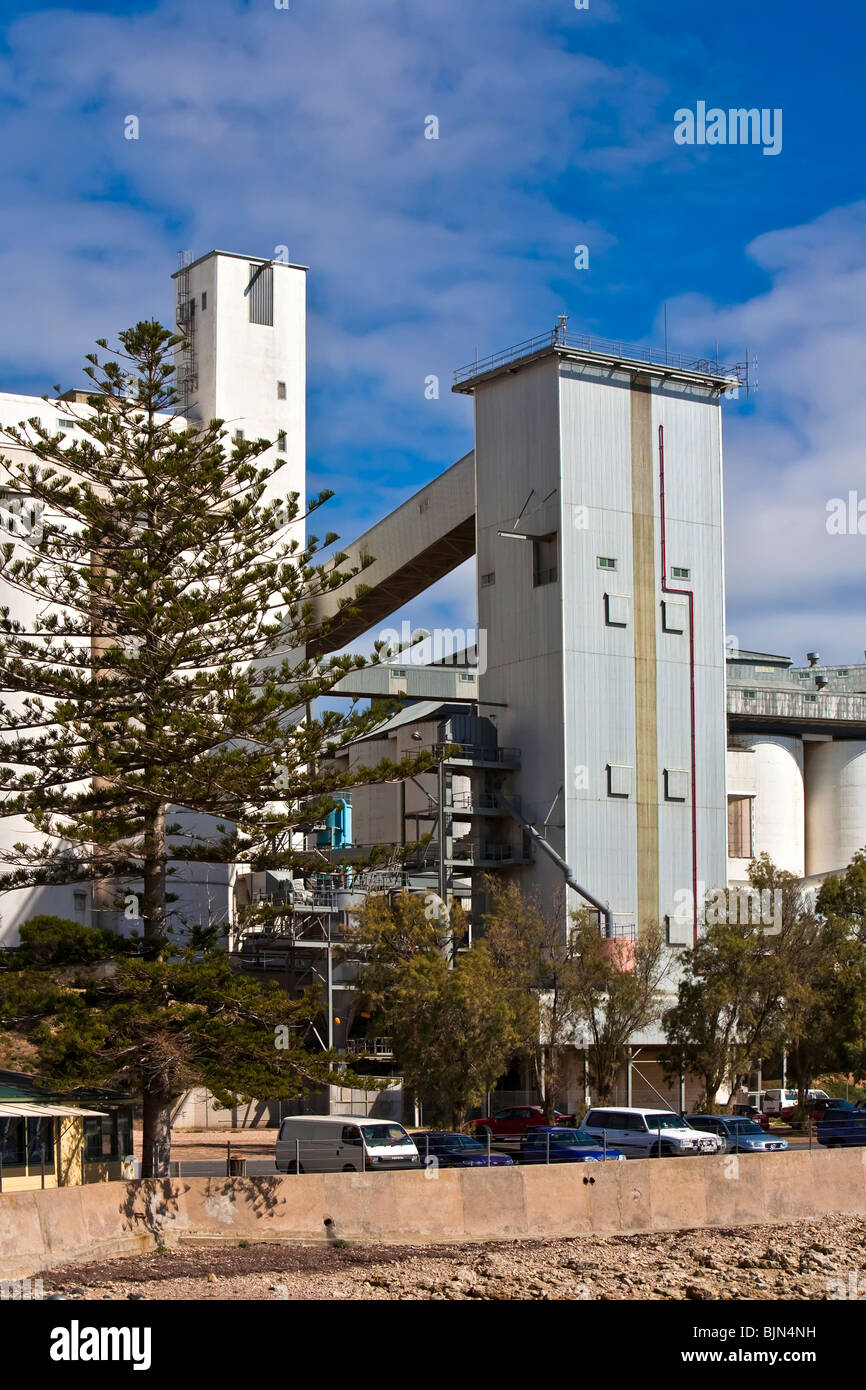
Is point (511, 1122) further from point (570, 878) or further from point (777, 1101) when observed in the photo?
point (777, 1101)

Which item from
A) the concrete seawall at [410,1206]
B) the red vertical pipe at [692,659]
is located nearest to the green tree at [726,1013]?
the red vertical pipe at [692,659]

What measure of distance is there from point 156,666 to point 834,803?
6173 centimetres

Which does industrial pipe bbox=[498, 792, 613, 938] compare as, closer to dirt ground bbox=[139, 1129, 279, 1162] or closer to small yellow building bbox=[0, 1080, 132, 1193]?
dirt ground bbox=[139, 1129, 279, 1162]

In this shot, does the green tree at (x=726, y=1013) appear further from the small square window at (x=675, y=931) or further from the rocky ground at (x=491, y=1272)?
the rocky ground at (x=491, y=1272)

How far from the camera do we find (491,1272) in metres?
27.7

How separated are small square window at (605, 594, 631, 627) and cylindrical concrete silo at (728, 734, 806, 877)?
1895cm

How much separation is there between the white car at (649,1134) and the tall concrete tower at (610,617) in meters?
21.6

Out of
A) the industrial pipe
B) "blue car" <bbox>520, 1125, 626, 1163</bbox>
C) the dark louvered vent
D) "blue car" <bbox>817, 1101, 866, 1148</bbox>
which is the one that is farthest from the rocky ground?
the dark louvered vent

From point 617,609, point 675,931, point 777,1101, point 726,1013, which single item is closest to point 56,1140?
point 726,1013

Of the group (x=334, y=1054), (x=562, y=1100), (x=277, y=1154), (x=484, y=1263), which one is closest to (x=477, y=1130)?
(x=562, y=1100)

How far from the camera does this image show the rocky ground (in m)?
25.6

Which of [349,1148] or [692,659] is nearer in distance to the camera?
[349,1148]
